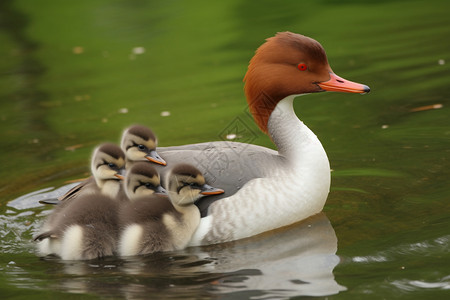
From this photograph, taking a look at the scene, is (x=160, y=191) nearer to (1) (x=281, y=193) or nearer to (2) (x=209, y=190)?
(2) (x=209, y=190)

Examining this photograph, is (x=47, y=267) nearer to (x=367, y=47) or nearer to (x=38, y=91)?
(x=38, y=91)

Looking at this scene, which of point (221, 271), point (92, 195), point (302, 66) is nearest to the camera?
point (221, 271)

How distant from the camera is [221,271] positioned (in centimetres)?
576

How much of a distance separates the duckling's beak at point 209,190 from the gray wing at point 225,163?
0.09 meters

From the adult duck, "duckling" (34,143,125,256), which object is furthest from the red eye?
"duckling" (34,143,125,256)

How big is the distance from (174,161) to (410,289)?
2322mm

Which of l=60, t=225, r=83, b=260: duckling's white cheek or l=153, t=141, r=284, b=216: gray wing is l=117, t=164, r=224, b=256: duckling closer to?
l=153, t=141, r=284, b=216: gray wing

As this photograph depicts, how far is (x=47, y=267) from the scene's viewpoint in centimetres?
603

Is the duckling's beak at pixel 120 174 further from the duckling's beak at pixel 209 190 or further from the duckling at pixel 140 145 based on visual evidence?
the duckling's beak at pixel 209 190

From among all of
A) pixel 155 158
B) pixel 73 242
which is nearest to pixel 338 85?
pixel 155 158

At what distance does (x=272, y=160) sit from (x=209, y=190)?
26.3 inches

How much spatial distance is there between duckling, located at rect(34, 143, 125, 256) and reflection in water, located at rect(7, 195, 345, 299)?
0.19 meters

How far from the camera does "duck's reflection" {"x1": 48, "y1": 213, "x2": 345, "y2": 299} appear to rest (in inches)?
211

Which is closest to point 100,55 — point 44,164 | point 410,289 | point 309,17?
point 309,17
